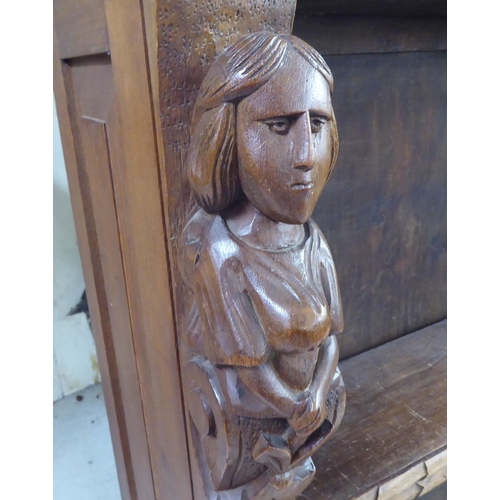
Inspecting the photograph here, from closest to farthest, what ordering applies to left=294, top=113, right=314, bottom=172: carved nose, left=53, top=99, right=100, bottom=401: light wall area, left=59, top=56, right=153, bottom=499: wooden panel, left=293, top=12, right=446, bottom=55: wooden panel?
left=294, top=113, right=314, bottom=172: carved nose
left=59, top=56, right=153, bottom=499: wooden panel
left=293, top=12, right=446, bottom=55: wooden panel
left=53, top=99, right=100, bottom=401: light wall area

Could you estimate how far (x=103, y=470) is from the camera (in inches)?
40.8

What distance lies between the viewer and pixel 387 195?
2.53ft

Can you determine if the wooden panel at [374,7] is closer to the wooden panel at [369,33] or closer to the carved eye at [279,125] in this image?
the wooden panel at [369,33]

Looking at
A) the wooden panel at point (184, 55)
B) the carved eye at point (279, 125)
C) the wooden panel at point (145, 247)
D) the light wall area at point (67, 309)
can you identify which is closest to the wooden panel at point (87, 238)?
the wooden panel at point (145, 247)

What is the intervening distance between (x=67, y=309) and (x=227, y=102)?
100 cm

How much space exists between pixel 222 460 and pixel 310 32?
19.7 inches

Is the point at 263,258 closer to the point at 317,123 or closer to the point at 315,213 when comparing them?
the point at 317,123

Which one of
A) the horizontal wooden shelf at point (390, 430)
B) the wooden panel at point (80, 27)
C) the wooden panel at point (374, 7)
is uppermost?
the wooden panel at point (374, 7)

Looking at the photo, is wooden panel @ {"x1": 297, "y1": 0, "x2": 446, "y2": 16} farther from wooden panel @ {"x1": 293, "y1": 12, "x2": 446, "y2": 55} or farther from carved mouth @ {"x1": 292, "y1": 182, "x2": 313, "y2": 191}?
carved mouth @ {"x1": 292, "y1": 182, "x2": 313, "y2": 191}

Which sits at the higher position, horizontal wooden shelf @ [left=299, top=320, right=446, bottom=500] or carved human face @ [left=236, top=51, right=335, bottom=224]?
carved human face @ [left=236, top=51, right=335, bottom=224]

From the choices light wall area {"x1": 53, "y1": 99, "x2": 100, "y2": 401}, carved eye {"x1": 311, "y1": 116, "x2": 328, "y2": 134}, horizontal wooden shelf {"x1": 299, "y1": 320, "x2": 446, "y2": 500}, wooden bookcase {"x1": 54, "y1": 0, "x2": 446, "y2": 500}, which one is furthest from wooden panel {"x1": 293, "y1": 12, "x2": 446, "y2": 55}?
light wall area {"x1": 53, "y1": 99, "x2": 100, "y2": 401}

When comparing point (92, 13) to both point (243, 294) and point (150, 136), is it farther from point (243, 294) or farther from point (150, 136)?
point (243, 294)

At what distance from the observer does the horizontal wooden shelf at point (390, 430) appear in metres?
0.57

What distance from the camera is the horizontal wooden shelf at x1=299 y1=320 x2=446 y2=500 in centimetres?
57
